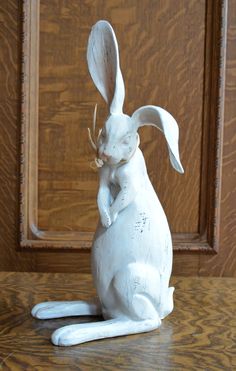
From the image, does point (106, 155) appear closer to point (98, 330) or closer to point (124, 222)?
point (124, 222)

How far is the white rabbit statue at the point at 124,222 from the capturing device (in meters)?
0.63

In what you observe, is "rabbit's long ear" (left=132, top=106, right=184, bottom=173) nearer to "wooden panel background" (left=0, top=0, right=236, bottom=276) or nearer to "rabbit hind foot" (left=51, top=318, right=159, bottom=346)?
"rabbit hind foot" (left=51, top=318, right=159, bottom=346)

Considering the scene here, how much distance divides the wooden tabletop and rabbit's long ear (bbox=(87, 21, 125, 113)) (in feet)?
0.96

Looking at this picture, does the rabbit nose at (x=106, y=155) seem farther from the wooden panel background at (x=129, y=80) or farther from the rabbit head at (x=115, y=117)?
the wooden panel background at (x=129, y=80)

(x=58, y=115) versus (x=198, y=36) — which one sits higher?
(x=198, y=36)

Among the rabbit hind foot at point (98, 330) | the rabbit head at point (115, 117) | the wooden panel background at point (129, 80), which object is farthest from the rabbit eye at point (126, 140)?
the wooden panel background at point (129, 80)

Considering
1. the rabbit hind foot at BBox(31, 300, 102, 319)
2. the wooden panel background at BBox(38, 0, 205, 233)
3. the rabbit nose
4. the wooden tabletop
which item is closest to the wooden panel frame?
the wooden panel background at BBox(38, 0, 205, 233)

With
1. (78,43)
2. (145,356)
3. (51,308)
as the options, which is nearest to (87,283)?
(51,308)

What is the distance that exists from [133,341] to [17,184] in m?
0.61

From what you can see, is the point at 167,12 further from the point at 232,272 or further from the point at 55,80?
the point at 232,272

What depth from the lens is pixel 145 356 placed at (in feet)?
1.86

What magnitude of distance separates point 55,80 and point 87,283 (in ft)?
1.50

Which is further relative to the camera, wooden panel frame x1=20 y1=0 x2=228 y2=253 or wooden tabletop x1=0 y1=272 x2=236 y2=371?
wooden panel frame x1=20 y1=0 x2=228 y2=253

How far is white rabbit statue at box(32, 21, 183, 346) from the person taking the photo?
2.06 feet
